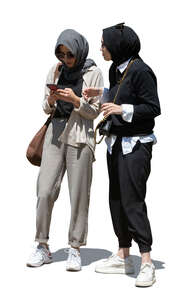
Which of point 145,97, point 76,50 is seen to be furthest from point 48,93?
point 145,97

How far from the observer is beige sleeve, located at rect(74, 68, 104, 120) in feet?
22.5

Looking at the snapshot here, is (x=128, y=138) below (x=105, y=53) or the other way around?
below

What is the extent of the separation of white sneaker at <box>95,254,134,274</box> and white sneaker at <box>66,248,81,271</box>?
7.4 inches

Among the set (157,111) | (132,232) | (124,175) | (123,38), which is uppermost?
(123,38)

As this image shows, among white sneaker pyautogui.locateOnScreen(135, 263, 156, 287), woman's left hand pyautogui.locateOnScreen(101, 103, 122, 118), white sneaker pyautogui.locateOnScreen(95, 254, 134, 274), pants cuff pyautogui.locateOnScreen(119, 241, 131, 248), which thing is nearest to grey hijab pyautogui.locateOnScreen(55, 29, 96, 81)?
woman's left hand pyautogui.locateOnScreen(101, 103, 122, 118)

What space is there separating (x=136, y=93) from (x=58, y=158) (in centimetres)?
105

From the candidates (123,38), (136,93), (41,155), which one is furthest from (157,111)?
(41,155)

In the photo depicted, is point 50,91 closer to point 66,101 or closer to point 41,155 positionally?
point 66,101

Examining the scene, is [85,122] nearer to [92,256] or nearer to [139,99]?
[139,99]

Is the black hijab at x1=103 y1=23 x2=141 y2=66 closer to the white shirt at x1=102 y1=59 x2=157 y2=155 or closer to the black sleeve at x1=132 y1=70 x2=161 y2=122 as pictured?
the white shirt at x1=102 y1=59 x2=157 y2=155

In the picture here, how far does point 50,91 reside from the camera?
23.1ft

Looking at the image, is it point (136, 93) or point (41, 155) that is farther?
point (41, 155)

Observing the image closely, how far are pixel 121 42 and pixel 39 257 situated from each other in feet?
7.31

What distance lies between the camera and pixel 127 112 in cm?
648
